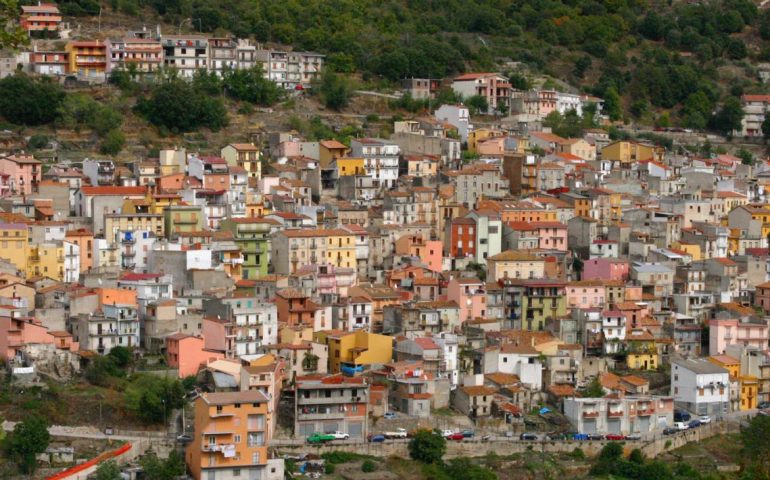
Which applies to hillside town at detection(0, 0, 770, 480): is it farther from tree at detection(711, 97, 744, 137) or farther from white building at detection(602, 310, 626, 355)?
tree at detection(711, 97, 744, 137)

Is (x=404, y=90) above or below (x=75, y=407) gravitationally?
above

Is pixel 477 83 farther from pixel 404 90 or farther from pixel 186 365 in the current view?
pixel 186 365

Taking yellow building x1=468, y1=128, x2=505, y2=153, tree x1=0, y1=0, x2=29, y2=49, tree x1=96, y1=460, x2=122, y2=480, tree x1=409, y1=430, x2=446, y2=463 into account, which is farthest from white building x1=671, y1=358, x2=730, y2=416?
tree x1=0, y1=0, x2=29, y2=49

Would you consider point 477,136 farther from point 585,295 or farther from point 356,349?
point 356,349

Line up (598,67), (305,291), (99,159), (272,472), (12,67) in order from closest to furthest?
(272,472) → (305,291) → (99,159) → (12,67) → (598,67)

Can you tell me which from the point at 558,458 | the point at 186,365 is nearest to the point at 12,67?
the point at 186,365

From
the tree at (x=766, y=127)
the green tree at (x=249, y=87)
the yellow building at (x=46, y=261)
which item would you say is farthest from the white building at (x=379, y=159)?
the tree at (x=766, y=127)

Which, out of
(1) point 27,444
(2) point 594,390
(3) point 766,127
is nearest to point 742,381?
(2) point 594,390

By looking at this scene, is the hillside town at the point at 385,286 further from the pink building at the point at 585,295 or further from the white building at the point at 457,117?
the white building at the point at 457,117
